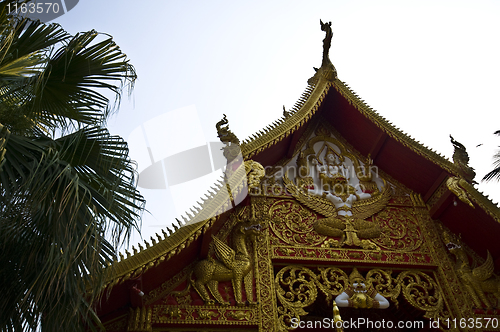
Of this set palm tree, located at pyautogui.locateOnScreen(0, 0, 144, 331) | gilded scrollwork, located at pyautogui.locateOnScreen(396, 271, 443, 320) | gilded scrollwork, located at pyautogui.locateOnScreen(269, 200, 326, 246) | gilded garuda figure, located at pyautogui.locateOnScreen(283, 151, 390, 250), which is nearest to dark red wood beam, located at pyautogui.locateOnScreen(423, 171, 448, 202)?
gilded garuda figure, located at pyautogui.locateOnScreen(283, 151, 390, 250)

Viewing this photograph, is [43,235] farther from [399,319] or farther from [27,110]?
[399,319]

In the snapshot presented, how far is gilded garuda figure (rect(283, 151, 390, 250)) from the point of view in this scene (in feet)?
19.9

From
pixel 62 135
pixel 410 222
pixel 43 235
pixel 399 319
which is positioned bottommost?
pixel 399 319

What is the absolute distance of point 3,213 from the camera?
9.31 feet

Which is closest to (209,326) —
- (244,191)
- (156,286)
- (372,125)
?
(156,286)

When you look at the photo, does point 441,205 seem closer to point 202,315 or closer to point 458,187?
point 458,187

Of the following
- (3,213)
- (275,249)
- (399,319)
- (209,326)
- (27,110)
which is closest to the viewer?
(3,213)

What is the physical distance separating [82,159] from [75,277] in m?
1.01

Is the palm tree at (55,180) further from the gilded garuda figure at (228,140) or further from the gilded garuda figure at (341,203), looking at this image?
the gilded garuda figure at (341,203)

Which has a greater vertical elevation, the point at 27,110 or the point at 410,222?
the point at 27,110

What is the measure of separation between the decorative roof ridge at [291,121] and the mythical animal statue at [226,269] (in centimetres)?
A: 118

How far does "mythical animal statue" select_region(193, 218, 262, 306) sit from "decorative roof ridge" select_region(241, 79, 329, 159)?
3.86 feet

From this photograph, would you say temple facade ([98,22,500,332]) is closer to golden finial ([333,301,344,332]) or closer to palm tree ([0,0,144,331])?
golden finial ([333,301,344,332])

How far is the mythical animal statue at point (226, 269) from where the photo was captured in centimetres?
508
